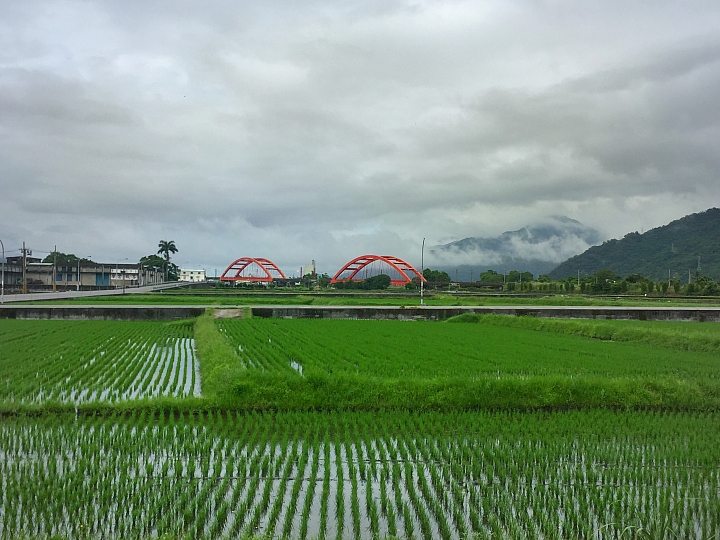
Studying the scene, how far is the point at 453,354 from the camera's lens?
46.6ft

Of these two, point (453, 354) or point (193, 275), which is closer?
point (453, 354)

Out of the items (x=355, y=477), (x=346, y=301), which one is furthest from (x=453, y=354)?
(x=346, y=301)

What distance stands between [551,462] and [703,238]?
11411cm

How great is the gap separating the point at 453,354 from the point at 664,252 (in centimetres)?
10930

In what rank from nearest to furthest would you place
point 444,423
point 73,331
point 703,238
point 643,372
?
point 444,423 < point 643,372 < point 73,331 < point 703,238

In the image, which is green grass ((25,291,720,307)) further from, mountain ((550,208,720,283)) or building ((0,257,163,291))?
mountain ((550,208,720,283))

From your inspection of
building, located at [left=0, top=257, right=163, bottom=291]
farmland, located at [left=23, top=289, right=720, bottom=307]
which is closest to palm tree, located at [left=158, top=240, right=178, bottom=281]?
building, located at [left=0, top=257, right=163, bottom=291]

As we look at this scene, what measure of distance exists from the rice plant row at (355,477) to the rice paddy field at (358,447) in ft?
0.09

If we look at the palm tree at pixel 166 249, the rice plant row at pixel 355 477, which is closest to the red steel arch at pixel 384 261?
the palm tree at pixel 166 249

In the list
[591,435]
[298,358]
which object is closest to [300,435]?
[591,435]

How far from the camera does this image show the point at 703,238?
334 feet

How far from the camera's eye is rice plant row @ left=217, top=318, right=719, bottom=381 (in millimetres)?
11609

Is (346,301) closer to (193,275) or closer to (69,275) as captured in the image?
(69,275)

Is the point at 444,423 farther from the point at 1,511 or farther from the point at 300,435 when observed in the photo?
the point at 1,511
